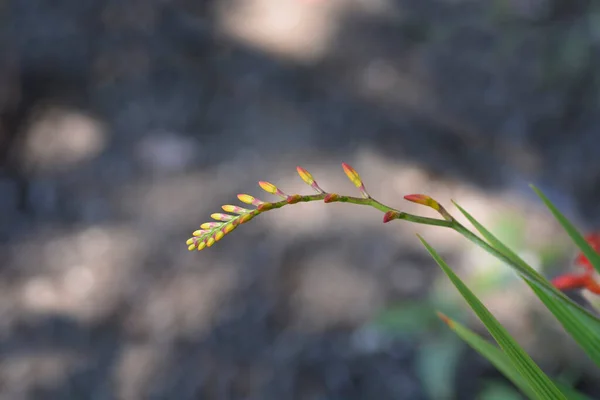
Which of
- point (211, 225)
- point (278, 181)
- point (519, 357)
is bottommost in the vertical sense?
point (519, 357)

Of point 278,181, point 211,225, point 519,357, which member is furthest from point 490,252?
point 278,181

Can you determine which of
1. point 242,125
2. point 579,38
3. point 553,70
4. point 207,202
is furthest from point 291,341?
point 579,38

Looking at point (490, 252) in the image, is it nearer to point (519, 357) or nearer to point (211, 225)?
point (519, 357)

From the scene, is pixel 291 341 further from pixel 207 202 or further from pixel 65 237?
pixel 65 237

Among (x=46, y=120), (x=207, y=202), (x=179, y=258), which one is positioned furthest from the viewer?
(x=46, y=120)

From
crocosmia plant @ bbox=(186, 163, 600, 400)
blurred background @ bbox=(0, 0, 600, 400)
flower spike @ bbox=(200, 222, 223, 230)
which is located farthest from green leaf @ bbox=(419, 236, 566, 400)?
blurred background @ bbox=(0, 0, 600, 400)

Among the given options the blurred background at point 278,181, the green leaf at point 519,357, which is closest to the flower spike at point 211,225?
the green leaf at point 519,357

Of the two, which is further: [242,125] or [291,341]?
[242,125]

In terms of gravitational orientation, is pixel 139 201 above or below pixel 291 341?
above

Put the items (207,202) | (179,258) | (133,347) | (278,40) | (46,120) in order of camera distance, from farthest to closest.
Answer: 1. (278,40)
2. (46,120)
3. (207,202)
4. (179,258)
5. (133,347)

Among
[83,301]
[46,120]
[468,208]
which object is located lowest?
[468,208]
